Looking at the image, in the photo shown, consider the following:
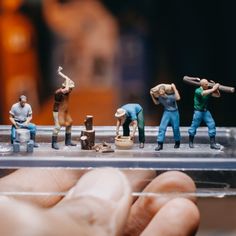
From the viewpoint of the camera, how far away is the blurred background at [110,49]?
1.16 m

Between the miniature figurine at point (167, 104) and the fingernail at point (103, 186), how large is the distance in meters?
0.29

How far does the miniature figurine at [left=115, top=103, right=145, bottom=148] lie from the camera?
3.30 ft

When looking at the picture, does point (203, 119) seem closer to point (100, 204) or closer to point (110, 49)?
point (110, 49)

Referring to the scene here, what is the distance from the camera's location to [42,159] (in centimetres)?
91

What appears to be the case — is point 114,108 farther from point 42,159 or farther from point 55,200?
point 55,200

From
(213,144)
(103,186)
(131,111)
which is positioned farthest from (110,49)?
(103,186)

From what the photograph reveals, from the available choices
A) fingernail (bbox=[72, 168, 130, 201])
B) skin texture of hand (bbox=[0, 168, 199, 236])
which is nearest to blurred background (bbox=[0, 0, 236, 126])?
skin texture of hand (bbox=[0, 168, 199, 236])

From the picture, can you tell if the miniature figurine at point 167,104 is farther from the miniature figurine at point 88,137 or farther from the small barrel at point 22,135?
the small barrel at point 22,135

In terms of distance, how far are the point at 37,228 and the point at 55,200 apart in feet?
0.80

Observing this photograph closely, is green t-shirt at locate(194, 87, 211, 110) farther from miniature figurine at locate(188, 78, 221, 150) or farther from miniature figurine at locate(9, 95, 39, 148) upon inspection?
miniature figurine at locate(9, 95, 39, 148)

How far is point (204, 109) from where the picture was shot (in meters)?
1.02

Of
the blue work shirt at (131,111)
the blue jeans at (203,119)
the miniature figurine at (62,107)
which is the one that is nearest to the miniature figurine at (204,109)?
the blue jeans at (203,119)

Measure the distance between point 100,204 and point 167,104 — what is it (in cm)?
43

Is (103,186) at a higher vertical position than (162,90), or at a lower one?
lower
